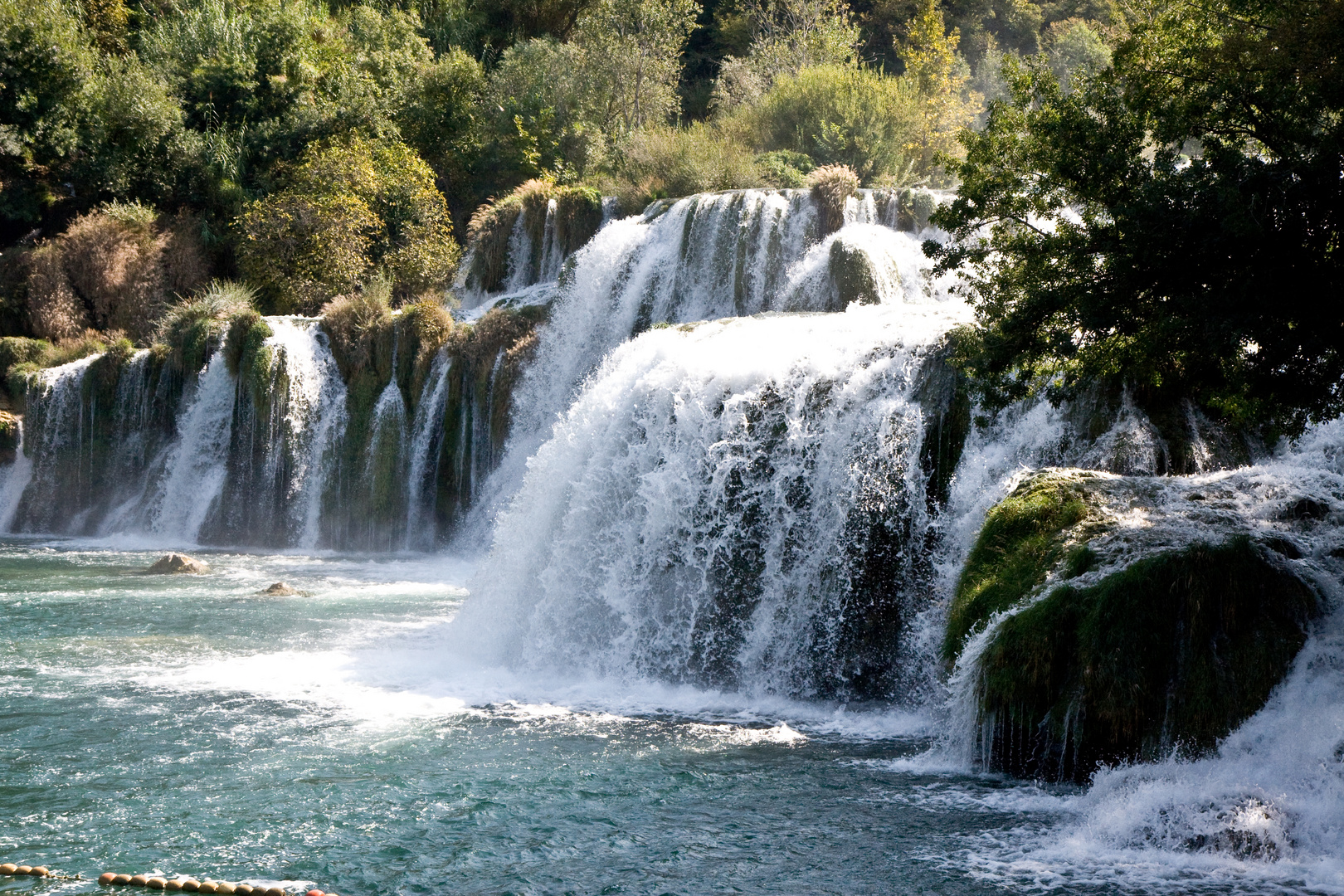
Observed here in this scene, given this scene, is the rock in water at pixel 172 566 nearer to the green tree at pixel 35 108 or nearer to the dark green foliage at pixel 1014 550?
the dark green foliage at pixel 1014 550

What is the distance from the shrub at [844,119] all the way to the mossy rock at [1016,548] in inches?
678

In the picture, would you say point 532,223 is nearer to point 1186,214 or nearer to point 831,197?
point 831,197

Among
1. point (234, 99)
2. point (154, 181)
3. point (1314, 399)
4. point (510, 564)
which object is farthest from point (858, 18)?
point (1314, 399)

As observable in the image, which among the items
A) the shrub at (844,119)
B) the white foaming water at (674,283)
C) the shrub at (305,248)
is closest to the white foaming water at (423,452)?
the white foaming water at (674,283)

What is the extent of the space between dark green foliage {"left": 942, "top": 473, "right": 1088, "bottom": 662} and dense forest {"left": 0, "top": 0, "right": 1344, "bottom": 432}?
82 cm

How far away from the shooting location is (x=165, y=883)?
5.92 metres

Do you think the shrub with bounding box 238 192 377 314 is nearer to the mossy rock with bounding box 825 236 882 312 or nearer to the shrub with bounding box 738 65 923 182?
the shrub with bounding box 738 65 923 182

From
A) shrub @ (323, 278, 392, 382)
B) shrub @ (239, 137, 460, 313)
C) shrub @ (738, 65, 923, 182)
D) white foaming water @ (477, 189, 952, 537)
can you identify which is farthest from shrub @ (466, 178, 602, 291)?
shrub @ (738, 65, 923, 182)

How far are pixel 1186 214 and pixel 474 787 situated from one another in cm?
568

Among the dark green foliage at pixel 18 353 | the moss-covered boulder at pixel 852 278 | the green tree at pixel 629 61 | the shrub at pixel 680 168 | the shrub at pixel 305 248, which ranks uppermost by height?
the green tree at pixel 629 61

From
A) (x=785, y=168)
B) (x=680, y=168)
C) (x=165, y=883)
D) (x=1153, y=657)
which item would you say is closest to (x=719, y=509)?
(x=1153, y=657)

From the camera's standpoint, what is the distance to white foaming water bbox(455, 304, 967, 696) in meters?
10.4

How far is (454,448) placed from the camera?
1912cm

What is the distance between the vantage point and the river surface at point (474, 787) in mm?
6145
